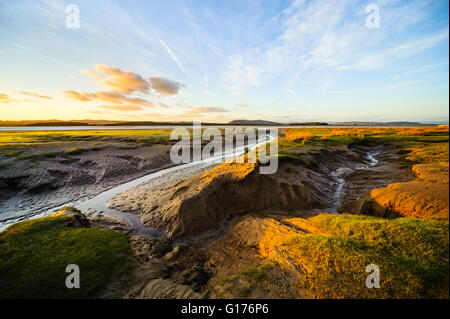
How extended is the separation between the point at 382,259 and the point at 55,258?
29.0 feet

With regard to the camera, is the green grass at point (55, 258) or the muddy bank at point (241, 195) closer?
the green grass at point (55, 258)

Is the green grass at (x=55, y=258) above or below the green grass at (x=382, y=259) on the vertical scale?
below

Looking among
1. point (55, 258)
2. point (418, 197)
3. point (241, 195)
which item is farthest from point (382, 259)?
point (55, 258)

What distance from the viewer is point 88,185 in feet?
49.4

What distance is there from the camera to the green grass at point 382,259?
3.28 meters

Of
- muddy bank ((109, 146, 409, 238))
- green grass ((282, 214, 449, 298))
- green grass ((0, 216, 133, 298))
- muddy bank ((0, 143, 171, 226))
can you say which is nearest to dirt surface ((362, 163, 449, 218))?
green grass ((282, 214, 449, 298))

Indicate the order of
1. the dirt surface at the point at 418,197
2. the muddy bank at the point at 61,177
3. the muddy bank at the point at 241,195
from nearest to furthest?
the dirt surface at the point at 418,197 → the muddy bank at the point at 241,195 → the muddy bank at the point at 61,177

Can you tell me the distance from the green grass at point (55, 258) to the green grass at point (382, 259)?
526cm

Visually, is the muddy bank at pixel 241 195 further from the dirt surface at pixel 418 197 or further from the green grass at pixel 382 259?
the green grass at pixel 382 259

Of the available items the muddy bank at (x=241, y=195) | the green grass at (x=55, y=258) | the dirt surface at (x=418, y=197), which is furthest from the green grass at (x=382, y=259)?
the green grass at (x=55, y=258)

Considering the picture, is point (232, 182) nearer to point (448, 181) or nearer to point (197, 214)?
point (197, 214)
